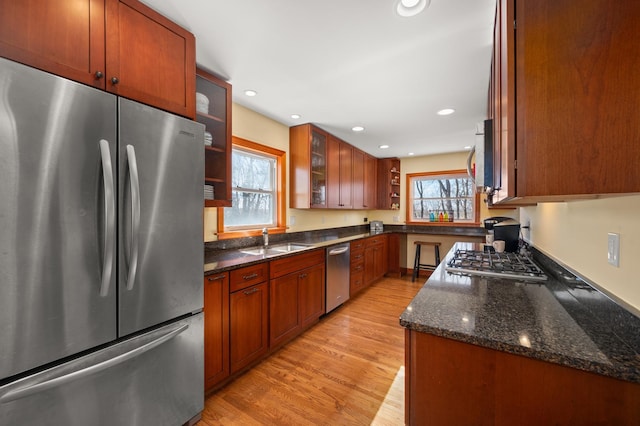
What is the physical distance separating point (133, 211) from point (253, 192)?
181 centimetres

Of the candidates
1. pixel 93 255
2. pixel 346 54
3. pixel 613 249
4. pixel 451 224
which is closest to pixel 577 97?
pixel 613 249

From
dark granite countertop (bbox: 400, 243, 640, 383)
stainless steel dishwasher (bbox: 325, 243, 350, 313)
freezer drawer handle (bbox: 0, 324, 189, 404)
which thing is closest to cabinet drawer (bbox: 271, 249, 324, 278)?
stainless steel dishwasher (bbox: 325, 243, 350, 313)

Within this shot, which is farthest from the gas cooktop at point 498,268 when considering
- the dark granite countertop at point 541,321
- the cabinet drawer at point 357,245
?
the cabinet drawer at point 357,245

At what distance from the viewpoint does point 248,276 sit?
2020 millimetres

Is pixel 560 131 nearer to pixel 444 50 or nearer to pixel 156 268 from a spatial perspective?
pixel 444 50

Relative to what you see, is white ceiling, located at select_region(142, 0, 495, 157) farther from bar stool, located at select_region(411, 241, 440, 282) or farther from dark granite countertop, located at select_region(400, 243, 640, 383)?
bar stool, located at select_region(411, 241, 440, 282)

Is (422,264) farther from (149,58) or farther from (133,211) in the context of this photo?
(149,58)

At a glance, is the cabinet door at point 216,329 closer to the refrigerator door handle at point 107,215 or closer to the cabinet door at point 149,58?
the refrigerator door handle at point 107,215

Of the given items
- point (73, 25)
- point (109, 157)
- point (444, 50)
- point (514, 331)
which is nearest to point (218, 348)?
point (109, 157)

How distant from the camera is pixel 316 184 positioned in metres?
3.52

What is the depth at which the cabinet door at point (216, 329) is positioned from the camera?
1724mm

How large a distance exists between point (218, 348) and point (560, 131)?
6.80 ft

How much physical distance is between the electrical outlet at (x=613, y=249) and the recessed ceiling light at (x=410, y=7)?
4.32ft

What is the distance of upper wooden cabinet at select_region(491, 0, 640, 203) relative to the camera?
2.30 feet
